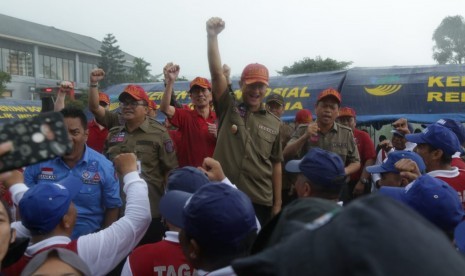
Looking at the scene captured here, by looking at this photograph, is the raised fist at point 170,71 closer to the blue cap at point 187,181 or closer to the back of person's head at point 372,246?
the blue cap at point 187,181

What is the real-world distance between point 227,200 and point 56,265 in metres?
0.70

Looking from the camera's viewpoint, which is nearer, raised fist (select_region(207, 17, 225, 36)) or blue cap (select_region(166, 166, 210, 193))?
blue cap (select_region(166, 166, 210, 193))

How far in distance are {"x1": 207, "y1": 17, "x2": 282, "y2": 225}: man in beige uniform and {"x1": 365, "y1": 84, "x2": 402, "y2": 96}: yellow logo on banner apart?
6.98 m

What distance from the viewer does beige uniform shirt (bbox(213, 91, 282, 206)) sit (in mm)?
3830

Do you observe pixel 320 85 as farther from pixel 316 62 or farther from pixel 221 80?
pixel 316 62

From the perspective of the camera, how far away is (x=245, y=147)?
3.87 meters

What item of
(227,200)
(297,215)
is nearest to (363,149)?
(227,200)

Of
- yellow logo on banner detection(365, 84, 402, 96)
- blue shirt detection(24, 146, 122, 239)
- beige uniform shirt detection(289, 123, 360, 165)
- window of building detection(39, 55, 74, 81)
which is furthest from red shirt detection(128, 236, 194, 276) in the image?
window of building detection(39, 55, 74, 81)

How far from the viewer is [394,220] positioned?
672mm

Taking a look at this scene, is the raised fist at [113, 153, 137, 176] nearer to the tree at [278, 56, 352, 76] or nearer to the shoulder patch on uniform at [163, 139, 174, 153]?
the shoulder patch on uniform at [163, 139, 174, 153]

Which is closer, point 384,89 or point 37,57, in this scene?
point 384,89

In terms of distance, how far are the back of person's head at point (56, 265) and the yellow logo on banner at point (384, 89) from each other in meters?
9.47

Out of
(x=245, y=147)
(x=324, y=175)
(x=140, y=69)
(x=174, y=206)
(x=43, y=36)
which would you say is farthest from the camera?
(x=140, y=69)

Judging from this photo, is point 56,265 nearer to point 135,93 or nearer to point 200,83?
point 135,93
